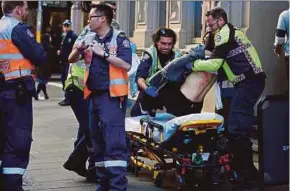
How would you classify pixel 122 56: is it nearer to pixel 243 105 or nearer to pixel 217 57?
pixel 217 57

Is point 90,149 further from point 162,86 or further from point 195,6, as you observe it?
point 195,6

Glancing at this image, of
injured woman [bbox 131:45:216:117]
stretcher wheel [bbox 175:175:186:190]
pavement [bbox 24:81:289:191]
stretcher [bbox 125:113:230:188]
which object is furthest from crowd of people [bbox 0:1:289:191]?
pavement [bbox 24:81:289:191]

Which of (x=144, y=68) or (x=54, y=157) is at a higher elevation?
(x=144, y=68)

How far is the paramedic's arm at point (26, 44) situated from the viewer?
5.49 metres

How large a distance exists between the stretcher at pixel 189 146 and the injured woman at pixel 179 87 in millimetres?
353

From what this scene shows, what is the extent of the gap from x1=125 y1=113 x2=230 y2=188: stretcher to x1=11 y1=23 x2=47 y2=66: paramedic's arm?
1.47 metres

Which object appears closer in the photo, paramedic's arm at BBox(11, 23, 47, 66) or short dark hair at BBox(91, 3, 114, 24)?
paramedic's arm at BBox(11, 23, 47, 66)

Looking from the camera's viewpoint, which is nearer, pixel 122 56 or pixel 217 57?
pixel 122 56

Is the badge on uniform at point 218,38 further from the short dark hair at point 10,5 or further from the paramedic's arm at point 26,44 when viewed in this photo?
the short dark hair at point 10,5

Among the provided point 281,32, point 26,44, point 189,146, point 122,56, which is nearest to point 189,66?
point 189,146

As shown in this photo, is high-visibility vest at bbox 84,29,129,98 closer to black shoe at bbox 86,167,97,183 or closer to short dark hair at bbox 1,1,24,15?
short dark hair at bbox 1,1,24,15

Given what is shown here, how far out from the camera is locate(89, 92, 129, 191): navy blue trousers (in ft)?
17.9

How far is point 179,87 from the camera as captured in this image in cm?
657

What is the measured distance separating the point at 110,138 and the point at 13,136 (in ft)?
2.98
